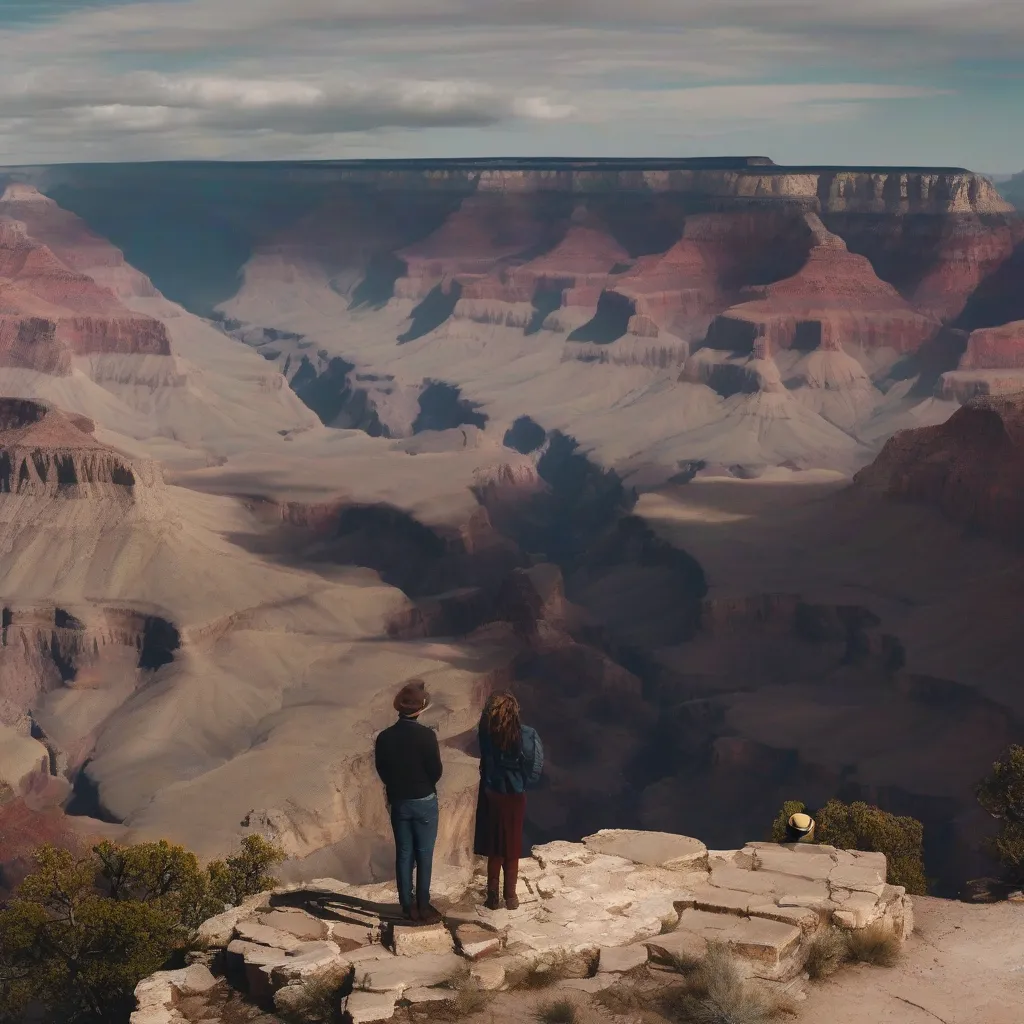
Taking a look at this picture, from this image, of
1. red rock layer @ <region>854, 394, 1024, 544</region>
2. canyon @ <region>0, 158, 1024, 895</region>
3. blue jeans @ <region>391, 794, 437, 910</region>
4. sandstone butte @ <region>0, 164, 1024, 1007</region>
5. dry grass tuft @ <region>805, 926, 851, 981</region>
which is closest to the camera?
dry grass tuft @ <region>805, 926, 851, 981</region>

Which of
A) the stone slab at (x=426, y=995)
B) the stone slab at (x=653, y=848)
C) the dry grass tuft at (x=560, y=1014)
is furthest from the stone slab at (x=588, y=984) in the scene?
the stone slab at (x=653, y=848)

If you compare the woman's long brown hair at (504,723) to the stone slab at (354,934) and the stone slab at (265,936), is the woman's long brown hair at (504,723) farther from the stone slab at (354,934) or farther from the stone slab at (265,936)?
the stone slab at (265,936)

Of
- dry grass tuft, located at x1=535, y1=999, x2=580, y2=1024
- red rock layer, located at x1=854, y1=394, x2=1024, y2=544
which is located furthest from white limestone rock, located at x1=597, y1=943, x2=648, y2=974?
red rock layer, located at x1=854, y1=394, x2=1024, y2=544

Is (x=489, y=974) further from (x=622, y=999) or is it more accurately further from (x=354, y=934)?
(x=354, y=934)

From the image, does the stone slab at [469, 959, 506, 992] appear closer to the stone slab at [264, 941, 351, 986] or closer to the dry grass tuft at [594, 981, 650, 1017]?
the dry grass tuft at [594, 981, 650, 1017]

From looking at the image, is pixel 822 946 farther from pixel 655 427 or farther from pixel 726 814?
pixel 655 427

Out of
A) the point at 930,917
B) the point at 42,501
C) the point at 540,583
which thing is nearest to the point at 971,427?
the point at 540,583

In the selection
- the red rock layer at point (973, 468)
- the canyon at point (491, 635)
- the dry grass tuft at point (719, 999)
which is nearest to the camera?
the dry grass tuft at point (719, 999)
